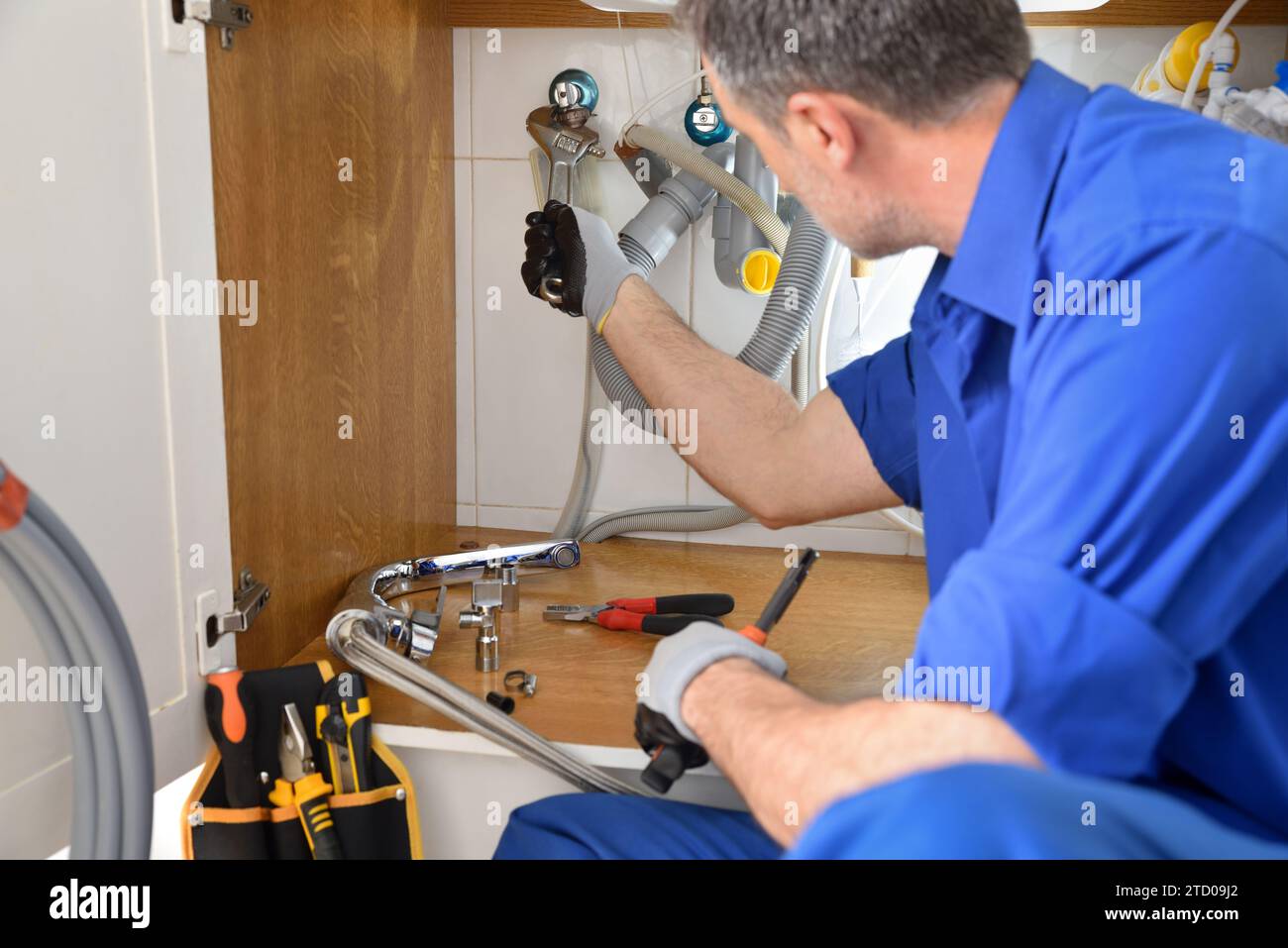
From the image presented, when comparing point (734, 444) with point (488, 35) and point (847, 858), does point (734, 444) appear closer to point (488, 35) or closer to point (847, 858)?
point (488, 35)

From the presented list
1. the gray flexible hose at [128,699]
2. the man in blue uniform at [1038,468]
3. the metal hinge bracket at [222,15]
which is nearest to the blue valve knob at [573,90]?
the metal hinge bracket at [222,15]

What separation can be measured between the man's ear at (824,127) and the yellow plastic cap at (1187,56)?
0.73m

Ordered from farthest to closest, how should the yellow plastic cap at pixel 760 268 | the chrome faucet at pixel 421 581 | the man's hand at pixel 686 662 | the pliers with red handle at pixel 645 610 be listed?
the yellow plastic cap at pixel 760 268 → the pliers with red handle at pixel 645 610 → the chrome faucet at pixel 421 581 → the man's hand at pixel 686 662

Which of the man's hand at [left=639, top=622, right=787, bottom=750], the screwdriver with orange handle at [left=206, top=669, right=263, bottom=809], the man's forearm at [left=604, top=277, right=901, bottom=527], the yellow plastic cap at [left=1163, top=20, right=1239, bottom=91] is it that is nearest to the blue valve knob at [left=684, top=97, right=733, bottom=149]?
the man's forearm at [left=604, top=277, right=901, bottom=527]

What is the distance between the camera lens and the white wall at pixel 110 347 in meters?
0.82

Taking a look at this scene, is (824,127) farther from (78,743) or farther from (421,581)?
(421,581)

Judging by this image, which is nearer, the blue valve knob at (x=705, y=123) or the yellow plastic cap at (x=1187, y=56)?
the yellow plastic cap at (x=1187, y=56)

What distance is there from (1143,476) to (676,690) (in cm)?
42

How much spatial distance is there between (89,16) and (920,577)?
3.76 feet

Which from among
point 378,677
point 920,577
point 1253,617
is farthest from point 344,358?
point 1253,617

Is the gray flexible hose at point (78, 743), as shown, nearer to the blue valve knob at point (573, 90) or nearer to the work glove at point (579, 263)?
the work glove at point (579, 263)

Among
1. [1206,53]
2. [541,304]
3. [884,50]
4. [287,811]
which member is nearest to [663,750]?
[287,811]

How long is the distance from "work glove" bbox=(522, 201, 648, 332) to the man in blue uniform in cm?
41

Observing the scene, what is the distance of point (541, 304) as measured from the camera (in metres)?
1.65
